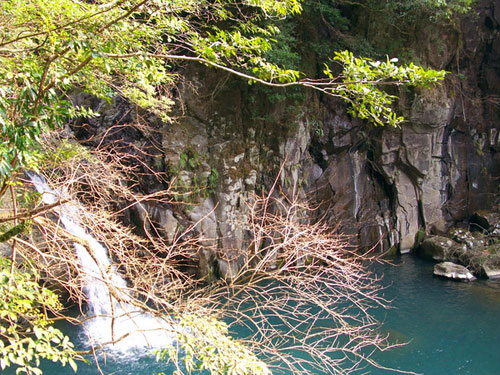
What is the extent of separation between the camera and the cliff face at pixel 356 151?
10359mm

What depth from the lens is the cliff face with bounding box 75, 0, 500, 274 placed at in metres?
10.4

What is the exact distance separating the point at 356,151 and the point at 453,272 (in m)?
4.52

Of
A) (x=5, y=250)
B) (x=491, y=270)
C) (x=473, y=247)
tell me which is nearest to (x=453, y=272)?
(x=491, y=270)

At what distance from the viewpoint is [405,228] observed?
13.4m

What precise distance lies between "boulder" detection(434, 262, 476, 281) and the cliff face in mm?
2248

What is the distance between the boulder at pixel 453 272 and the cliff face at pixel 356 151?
2248mm

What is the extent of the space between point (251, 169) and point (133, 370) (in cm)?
599

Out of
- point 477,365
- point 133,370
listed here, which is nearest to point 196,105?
point 133,370

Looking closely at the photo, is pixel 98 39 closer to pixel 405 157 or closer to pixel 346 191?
pixel 346 191

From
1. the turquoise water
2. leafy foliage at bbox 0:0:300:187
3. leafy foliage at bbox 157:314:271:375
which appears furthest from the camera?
the turquoise water

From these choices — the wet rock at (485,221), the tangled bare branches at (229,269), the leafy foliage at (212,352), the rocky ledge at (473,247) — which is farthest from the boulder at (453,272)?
the leafy foliage at (212,352)

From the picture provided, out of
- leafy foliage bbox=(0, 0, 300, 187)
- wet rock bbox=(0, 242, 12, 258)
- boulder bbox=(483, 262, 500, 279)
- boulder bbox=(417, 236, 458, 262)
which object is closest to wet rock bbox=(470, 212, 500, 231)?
boulder bbox=(417, 236, 458, 262)

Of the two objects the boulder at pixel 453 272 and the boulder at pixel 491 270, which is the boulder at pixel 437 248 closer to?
the boulder at pixel 453 272

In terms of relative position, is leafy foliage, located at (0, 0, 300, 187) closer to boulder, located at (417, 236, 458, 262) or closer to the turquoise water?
the turquoise water
